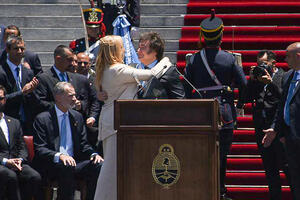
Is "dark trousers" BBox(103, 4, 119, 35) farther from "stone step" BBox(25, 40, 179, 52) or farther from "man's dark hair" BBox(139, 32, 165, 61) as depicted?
"man's dark hair" BBox(139, 32, 165, 61)

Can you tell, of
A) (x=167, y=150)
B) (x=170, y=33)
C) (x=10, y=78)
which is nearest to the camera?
(x=167, y=150)

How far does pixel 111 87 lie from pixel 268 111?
2450 millimetres

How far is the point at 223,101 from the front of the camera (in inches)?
313

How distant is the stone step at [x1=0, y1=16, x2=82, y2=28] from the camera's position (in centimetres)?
1212

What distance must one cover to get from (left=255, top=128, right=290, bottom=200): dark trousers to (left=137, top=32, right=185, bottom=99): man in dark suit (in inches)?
83.0

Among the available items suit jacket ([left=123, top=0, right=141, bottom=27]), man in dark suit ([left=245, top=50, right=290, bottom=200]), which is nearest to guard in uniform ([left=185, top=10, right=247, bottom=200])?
man in dark suit ([left=245, top=50, right=290, bottom=200])

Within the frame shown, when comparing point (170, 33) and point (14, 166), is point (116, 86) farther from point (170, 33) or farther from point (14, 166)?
point (170, 33)

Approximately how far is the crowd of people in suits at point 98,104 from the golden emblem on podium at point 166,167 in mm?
1021

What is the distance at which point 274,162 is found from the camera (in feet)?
27.5

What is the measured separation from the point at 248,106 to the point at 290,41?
1512 mm

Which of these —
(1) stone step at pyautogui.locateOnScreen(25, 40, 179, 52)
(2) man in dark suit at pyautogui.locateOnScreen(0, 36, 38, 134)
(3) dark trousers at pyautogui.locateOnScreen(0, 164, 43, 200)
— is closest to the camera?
(3) dark trousers at pyautogui.locateOnScreen(0, 164, 43, 200)

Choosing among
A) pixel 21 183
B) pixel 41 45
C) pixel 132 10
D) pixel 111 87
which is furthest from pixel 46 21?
pixel 111 87

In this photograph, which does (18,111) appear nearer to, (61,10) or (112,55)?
(112,55)

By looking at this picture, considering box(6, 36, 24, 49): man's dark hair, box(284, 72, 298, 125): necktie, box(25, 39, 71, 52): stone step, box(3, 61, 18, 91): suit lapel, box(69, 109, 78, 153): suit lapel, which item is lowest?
box(69, 109, 78, 153): suit lapel
